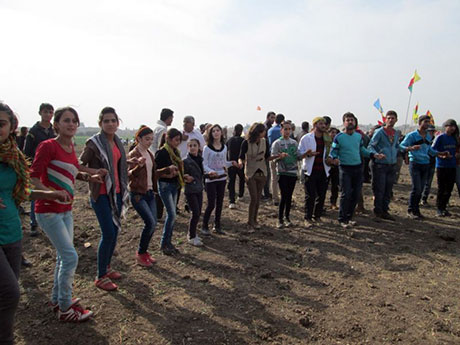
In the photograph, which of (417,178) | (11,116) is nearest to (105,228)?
(11,116)

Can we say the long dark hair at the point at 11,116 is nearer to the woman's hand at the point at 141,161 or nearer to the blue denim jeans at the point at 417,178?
the woman's hand at the point at 141,161

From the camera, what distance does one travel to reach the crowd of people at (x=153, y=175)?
2.56 m

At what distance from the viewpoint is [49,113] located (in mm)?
5465

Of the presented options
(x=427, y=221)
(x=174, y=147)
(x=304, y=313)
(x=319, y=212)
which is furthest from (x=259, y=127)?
(x=427, y=221)

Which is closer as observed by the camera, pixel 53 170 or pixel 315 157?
pixel 53 170

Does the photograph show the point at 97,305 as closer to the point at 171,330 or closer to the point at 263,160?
the point at 171,330

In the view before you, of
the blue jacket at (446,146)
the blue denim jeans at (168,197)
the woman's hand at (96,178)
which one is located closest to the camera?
the woman's hand at (96,178)

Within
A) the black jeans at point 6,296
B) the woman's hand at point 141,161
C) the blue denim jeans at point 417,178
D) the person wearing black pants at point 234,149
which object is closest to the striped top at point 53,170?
the black jeans at point 6,296

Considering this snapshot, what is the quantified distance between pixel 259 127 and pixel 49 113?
11.7 feet

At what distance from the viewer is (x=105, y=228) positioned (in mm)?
3789

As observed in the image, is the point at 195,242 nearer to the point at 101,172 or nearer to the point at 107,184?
the point at 107,184

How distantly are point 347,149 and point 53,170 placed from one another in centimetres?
528

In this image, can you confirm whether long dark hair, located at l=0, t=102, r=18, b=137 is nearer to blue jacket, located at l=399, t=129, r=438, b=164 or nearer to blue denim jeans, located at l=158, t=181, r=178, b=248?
blue denim jeans, located at l=158, t=181, r=178, b=248

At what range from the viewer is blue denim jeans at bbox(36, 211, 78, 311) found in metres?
3.13
